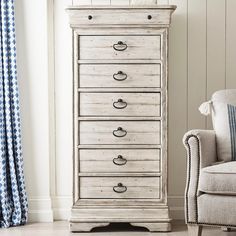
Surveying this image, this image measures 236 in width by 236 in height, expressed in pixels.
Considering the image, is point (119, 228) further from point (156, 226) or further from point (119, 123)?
point (119, 123)

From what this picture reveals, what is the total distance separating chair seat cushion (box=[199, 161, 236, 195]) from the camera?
11.0 feet

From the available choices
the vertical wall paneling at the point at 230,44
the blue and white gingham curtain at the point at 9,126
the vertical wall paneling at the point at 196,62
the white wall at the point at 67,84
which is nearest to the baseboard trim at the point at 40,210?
the white wall at the point at 67,84

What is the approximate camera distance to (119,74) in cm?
399

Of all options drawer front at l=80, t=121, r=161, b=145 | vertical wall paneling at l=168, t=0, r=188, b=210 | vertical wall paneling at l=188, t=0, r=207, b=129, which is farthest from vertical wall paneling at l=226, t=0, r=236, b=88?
drawer front at l=80, t=121, r=161, b=145

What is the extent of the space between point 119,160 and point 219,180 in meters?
0.82

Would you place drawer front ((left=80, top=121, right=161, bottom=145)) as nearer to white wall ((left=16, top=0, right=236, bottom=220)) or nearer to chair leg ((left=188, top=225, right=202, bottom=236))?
white wall ((left=16, top=0, right=236, bottom=220))

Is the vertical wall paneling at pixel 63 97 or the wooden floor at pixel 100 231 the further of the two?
the vertical wall paneling at pixel 63 97

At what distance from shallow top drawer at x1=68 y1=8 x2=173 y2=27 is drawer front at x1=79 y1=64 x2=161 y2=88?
26 centimetres

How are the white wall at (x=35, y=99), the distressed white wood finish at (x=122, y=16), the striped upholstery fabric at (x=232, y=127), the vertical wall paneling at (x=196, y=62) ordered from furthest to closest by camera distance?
the vertical wall paneling at (x=196, y=62) < the white wall at (x=35, y=99) < the distressed white wood finish at (x=122, y=16) < the striped upholstery fabric at (x=232, y=127)

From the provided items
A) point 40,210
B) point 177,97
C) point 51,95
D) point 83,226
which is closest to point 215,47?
point 177,97

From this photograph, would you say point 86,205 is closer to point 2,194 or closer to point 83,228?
point 83,228

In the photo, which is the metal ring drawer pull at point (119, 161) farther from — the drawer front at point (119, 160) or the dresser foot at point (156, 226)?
the dresser foot at point (156, 226)

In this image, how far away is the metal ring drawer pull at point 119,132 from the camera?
4.00 meters

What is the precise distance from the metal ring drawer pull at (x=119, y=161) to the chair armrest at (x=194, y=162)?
57 cm
